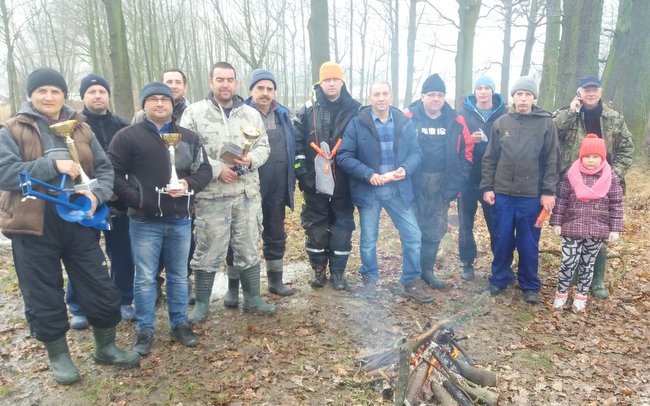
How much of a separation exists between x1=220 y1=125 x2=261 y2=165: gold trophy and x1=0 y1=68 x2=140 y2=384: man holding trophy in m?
0.99

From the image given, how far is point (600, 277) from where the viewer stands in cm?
541

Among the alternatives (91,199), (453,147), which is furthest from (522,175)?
(91,199)

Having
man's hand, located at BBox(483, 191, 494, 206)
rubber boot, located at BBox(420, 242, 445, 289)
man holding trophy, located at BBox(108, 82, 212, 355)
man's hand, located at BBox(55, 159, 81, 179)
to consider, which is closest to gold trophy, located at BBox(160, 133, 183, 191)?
man holding trophy, located at BBox(108, 82, 212, 355)

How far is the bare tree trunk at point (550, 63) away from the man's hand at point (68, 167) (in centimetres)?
1318

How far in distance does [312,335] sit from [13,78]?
807 inches

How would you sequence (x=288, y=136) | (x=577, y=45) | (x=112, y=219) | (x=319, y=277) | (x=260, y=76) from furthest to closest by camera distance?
(x=577, y=45)
(x=319, y=277)
(x=288, y=136)
(x=260, y=76)
(x=112, y=219)

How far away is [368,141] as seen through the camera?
498cm

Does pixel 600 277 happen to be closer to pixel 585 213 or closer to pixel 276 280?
pixel 585 213

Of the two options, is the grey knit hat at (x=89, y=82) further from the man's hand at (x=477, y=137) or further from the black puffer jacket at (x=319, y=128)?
the man's hand at (x=477, y=137)

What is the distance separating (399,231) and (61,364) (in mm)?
3637

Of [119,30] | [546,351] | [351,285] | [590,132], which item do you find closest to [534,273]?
[546,351]

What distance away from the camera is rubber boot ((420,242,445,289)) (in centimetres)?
556

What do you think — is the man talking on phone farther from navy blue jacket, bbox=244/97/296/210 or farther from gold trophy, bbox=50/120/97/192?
gold trophy, bbox=50/120/97/192

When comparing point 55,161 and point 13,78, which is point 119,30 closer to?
point 55,161
